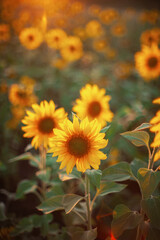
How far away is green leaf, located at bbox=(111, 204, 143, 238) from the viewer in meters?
1.05

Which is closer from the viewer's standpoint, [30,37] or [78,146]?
[78,146]

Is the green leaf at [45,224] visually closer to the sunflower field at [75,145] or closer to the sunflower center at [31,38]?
the sunflower field at [75,145]

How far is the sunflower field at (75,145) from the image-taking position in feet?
→ 3.39

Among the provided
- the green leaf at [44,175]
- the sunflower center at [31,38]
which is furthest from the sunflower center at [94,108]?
the sunflower center at [31,38]

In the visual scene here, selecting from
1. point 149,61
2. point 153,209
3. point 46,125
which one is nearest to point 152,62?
A: point 149,61

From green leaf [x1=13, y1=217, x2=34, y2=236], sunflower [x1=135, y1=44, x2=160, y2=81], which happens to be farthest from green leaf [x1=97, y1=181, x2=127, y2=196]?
sunflower [x1=135, y1=44, x2=160, y2=81]

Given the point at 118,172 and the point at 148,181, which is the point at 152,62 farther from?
the point at 148,181

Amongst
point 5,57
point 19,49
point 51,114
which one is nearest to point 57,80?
point 5,57

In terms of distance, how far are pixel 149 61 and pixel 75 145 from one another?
6.41 ft

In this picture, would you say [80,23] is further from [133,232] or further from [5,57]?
[133,232]

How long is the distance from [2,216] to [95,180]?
3.00 feet

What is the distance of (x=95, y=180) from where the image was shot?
0.95m

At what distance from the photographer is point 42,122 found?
136 cm

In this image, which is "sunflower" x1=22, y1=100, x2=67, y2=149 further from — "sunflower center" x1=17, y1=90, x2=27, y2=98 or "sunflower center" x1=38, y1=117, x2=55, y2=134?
"sunflower center" x1=17, y1=90, x2=27, y2=98
